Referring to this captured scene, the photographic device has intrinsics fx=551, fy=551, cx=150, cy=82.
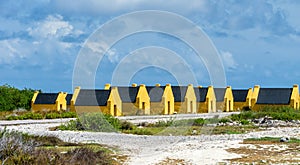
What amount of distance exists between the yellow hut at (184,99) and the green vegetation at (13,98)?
14245 millimetres

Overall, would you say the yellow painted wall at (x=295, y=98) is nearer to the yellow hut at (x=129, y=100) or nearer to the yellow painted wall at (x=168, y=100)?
the yellow painted wall at (x=168, y=100)

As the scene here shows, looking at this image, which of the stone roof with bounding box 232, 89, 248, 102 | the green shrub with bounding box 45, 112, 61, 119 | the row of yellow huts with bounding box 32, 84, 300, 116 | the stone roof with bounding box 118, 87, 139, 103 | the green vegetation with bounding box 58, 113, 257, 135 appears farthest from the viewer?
the stone roof with bounding box 232, 89, 248, 102

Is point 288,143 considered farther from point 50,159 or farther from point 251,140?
point 50,159

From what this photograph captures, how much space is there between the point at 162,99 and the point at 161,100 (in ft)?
1.21

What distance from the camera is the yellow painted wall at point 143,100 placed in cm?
→ 4794

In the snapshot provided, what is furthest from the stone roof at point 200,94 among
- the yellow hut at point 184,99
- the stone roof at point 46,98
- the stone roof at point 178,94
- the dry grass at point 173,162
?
the dry grass at point 173,162

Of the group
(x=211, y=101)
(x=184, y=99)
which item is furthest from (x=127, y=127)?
(x=211, y=101)

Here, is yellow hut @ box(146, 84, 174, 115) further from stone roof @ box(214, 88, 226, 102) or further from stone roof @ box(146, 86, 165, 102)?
stone roof @ box(214, 88, 226, 102)

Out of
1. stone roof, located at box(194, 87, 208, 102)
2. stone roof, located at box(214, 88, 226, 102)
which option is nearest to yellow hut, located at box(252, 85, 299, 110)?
stone roof, located at box(214, 88, 226, 102)

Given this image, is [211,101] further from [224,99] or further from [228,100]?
[228,100]

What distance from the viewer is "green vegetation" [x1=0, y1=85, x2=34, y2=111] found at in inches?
2009

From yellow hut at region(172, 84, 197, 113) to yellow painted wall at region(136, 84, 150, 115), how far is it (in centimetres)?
357

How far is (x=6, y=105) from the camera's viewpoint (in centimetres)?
5109

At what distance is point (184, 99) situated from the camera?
174 feet
